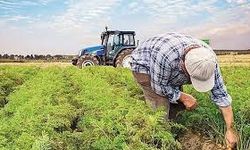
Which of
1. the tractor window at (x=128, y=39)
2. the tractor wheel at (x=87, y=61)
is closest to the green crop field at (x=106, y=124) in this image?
the tractor window at (x=128, y=39)

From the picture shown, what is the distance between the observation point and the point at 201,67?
243 inches

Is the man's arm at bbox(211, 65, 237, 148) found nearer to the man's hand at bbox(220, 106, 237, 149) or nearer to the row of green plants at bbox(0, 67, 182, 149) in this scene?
the man's hand at bbox(220, 106, 237, 149)

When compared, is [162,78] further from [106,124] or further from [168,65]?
[106,124]

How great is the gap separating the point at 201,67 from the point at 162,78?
1.04m

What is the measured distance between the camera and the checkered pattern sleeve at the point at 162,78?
7012 millimetres

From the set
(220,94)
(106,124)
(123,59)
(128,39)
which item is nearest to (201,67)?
(220,94)

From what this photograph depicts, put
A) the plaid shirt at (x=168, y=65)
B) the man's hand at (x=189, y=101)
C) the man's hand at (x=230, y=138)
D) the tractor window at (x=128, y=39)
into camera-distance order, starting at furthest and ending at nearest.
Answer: the tractor window at (x=128, y=39) < the man's hand at (x=189, y=101) < the plaid shirt at (x=168, y=65) < the man's hand at (x=230, y=138)

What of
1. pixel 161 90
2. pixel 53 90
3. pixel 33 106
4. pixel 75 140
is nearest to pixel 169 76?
pixel 161 90

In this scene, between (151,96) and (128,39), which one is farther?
(128,39)

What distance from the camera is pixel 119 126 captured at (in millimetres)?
6379

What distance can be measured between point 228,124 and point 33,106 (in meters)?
3.29

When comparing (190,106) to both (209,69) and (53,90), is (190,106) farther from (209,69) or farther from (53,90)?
(53,90)

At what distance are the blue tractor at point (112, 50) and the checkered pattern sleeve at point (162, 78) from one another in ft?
51.4

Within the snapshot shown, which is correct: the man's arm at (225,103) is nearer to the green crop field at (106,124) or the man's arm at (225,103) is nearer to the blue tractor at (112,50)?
the green crop field at (106,124)
